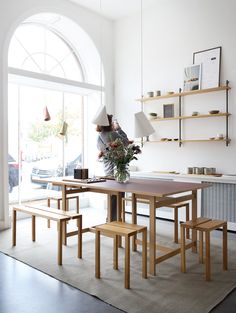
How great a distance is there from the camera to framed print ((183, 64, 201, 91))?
495 centimetres

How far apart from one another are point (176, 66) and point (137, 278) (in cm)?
360

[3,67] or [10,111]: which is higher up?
[3,67]

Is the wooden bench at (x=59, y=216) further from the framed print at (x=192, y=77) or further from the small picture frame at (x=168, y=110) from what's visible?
the framed print at (x=192, y=77)

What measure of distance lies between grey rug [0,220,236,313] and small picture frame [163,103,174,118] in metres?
2.24

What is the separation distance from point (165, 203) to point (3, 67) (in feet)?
9.71

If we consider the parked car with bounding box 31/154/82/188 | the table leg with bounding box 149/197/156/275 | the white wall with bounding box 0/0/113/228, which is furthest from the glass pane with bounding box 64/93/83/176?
the table leg with bounding box 149/197/156/275

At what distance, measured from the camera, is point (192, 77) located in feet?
16.5

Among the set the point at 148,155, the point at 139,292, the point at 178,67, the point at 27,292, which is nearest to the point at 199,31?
the point at 178,67

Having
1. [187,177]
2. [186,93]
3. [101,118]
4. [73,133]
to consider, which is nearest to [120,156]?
[101,118]

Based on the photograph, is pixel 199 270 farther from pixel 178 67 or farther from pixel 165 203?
pixel 178 67

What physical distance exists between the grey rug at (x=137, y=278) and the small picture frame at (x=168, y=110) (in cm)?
224

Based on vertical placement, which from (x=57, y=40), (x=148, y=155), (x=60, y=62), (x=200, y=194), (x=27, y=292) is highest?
(x=57, y=40)

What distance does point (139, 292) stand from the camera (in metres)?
2.53

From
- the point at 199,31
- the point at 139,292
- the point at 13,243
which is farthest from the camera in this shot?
the point at 199,31
